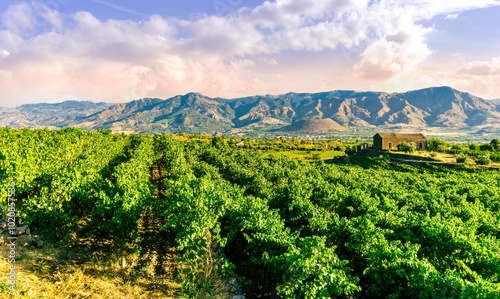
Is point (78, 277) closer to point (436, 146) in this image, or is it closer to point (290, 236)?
point (290, 236)

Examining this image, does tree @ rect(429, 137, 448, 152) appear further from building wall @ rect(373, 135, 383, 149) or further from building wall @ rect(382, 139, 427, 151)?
building wall @ rect(373, 135, 383, 149)

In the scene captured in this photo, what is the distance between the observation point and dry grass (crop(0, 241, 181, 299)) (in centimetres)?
1131

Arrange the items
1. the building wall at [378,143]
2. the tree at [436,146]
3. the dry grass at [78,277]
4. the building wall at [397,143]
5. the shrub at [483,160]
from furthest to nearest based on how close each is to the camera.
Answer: the building wall at [378,143], the building wall at [397,143], the tree at [436,146], the shrub at [483,160], the dry grass at [78,277]

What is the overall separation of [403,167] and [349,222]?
71.4 meters

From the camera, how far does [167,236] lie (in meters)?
19.2

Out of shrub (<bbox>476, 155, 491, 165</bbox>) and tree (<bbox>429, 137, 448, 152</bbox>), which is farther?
tree (<bbox>429, 137, 448, 152</bbox>)

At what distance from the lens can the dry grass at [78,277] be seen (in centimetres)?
1131

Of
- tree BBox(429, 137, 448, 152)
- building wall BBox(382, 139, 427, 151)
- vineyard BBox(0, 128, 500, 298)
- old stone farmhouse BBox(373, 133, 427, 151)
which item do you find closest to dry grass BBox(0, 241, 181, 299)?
vineyard BBox(0, 128, 500, 298)

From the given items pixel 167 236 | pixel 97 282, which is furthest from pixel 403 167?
pixel 97 282

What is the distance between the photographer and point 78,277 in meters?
12.7

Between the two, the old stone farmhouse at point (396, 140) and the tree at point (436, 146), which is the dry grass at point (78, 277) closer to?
the old stone farmhouse at point (396, 140)

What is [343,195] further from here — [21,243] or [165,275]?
[21,243]

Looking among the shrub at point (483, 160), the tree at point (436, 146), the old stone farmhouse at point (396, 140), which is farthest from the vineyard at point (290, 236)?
the old stone farmhouse at point (396, 140)

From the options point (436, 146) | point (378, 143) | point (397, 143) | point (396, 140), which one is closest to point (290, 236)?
point (436, 146)
